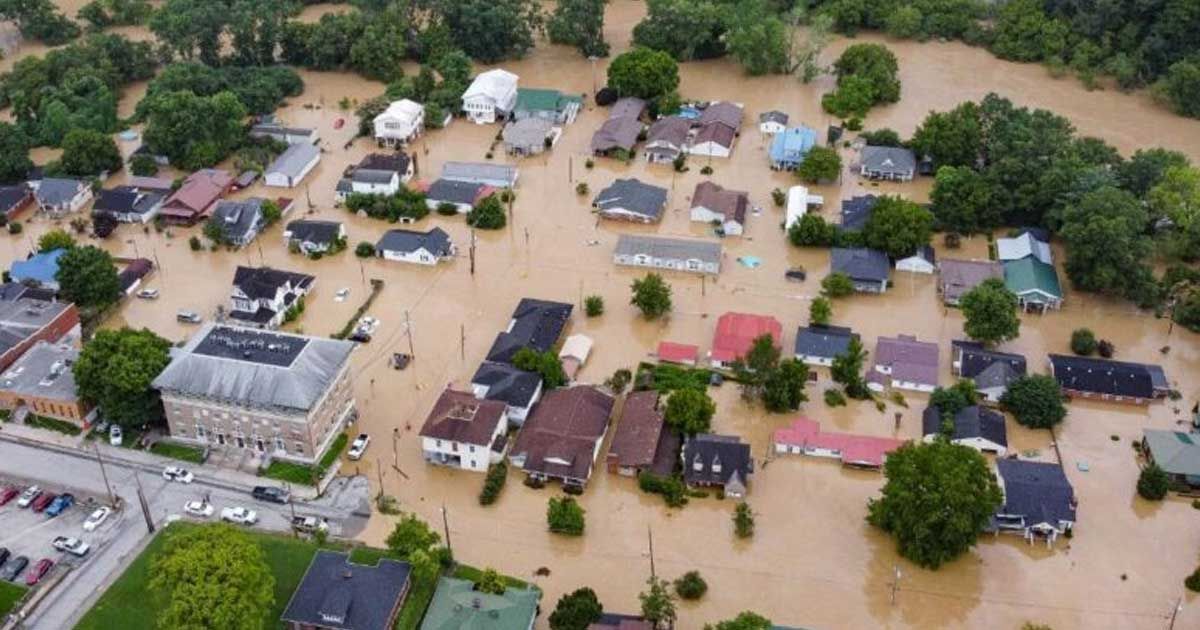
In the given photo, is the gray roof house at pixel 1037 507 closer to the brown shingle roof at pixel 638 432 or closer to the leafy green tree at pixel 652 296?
the brown shingle roof at pixel 638 432

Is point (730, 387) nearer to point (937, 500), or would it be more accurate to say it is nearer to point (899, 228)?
point (937, 500)

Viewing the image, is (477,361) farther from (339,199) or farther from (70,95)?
(70,95)

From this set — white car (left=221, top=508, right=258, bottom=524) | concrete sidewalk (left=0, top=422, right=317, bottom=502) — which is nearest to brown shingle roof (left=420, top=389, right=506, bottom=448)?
concrete sidewalk (left=0, top=422, right=317, bottom=502)

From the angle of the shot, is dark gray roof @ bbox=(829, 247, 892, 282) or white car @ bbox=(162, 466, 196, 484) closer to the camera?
white car @ bbox=(162, 466, 196, 484)

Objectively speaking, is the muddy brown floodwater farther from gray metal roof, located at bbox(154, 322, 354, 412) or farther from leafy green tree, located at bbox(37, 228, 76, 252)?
gray metal roof, located at bbox(154, 322, 354, 412)

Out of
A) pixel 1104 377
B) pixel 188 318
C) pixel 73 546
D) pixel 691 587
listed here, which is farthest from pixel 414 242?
pixel 1104 377

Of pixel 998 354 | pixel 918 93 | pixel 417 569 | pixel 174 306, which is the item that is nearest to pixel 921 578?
pixel 998 354
